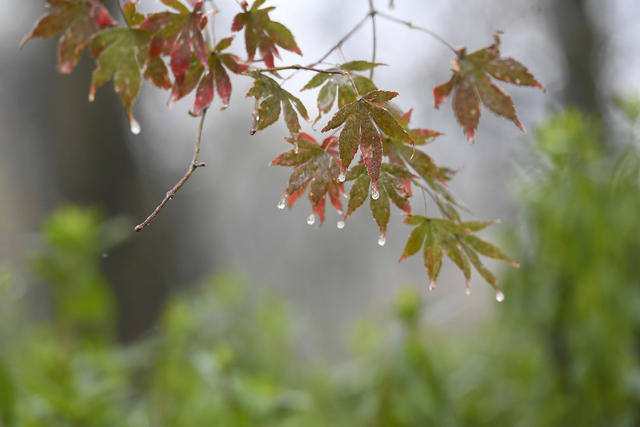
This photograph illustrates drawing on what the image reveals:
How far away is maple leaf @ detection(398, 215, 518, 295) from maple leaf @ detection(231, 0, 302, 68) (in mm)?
253

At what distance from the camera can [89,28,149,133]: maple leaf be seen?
0.70 metres

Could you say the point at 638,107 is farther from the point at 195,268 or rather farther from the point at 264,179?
the point at 264,179

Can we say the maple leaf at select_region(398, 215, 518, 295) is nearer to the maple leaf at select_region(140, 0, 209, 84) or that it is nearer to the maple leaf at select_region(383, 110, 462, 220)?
the maple leaf at select_region(383, 110, 462, 220)

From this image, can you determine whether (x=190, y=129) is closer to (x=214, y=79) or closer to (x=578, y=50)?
(x=578, y=50)

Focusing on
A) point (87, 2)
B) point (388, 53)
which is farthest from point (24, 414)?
point (388, 53)

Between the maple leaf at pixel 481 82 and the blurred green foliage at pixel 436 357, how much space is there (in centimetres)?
75

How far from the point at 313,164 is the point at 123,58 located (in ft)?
0.90

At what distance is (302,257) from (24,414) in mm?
10684

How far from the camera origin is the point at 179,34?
0.66m

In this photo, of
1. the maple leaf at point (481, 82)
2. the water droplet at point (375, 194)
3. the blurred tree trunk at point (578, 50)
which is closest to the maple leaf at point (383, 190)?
the water droplet at point (375, 194)

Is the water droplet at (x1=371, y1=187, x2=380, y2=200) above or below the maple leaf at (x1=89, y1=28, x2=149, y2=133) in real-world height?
below

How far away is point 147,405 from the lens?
176cm

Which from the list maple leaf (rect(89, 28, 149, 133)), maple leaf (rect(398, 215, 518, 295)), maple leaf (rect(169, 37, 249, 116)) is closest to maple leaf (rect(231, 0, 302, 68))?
maple leaf (rect(169, 37, 249, 116))

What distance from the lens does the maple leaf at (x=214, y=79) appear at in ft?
2.20
